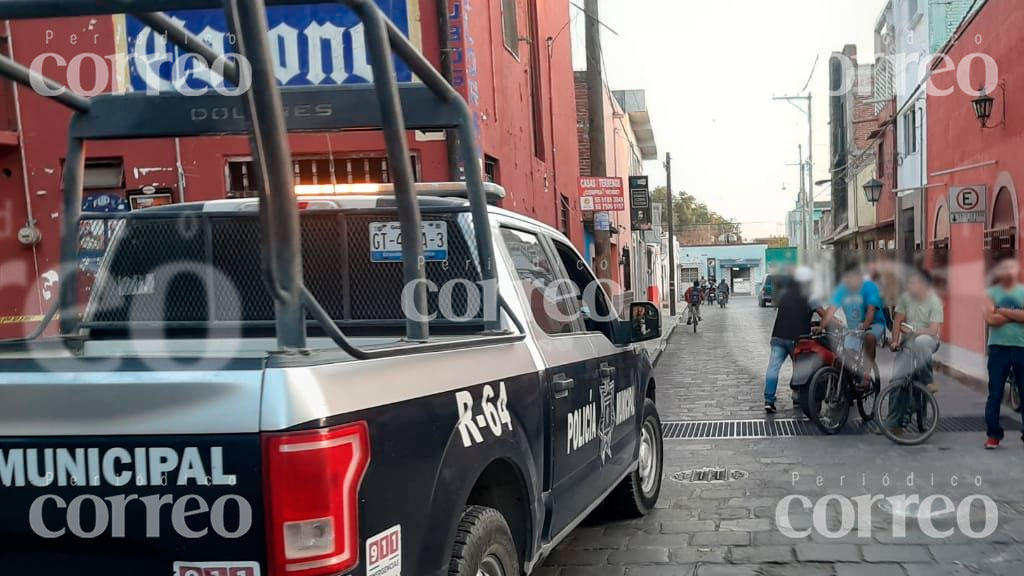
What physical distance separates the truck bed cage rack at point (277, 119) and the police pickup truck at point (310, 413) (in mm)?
152

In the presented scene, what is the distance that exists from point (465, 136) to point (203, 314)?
57.0 inches

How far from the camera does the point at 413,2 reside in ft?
38.4

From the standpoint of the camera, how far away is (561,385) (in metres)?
3.96

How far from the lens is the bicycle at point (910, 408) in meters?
7.88

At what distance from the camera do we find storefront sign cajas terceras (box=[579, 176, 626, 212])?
15.7 meters

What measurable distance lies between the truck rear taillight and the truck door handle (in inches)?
70.6

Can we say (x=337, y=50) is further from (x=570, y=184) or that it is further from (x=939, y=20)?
(x=939, y=20)

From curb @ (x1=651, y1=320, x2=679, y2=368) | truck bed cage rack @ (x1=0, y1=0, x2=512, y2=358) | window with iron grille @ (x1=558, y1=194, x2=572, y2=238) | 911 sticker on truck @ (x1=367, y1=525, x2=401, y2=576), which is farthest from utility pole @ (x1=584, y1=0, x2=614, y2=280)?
911 sticker on truck @ (x1=367, y1=525, x2=401, y2=576)

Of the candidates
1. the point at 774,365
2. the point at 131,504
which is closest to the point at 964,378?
the point at 774,365

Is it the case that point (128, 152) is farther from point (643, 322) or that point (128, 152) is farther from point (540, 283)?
point (540, 283)

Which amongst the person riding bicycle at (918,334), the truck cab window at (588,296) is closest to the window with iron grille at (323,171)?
the person riding bicycle at (918,334)

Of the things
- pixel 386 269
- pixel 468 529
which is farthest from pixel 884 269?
pixel 468 529

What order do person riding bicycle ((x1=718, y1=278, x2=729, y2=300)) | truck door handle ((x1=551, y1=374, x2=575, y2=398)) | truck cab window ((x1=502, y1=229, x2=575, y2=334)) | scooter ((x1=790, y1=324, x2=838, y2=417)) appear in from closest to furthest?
truck door handle ((x1=551, y1=374, x2=575, y2=398))
truck cab window ((x1=502, y1=229, x2=575, y2=334))
scooter ((x1=790, y1=324, x2=838, y2=417))
person riding bicycle ((x1=718, y1=278, x2=729, y2=300))

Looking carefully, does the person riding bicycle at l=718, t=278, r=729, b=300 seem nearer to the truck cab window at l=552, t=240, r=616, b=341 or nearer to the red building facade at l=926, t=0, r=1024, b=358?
the red building facade at l=926, t=0, r=1024, b=358
